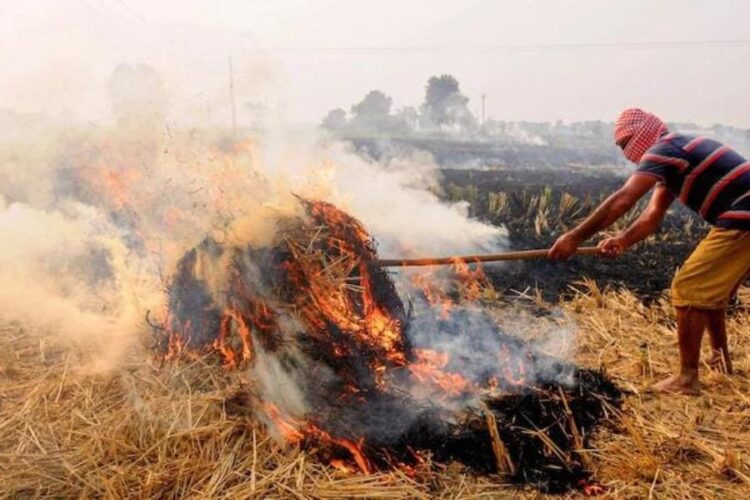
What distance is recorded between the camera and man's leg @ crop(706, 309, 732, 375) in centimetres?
381

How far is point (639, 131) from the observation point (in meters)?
3.72

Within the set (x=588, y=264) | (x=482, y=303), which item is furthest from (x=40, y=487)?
(x=588, y=264)

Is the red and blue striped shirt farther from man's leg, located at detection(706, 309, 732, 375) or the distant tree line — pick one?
the distant tree line

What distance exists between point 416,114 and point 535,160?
142ft

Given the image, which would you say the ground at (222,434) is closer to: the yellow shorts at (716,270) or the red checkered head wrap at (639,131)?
the yellow shorts at (716,270)

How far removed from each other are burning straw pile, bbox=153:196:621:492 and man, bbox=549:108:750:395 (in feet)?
2.54

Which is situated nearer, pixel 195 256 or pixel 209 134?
pixel 195 256

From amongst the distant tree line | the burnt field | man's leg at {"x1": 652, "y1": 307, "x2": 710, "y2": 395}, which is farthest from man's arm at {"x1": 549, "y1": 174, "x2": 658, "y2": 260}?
the distant tree line

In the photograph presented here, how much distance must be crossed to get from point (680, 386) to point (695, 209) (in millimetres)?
1243

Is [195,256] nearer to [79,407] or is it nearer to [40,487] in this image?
[79,407]

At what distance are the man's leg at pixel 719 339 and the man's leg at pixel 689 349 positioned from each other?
16cm

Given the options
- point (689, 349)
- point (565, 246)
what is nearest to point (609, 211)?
point (565, 246)

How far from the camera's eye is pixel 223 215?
433cm

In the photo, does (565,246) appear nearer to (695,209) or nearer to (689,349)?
(695,209)
